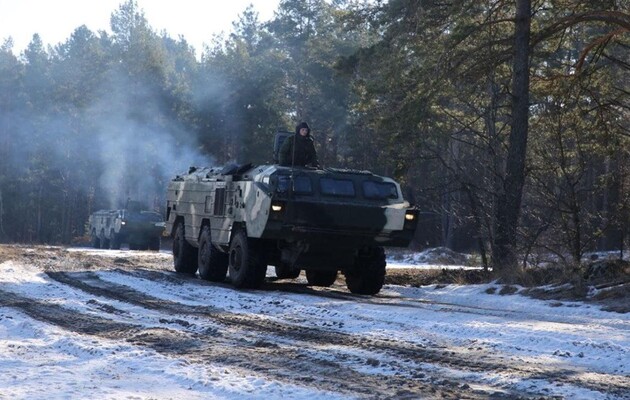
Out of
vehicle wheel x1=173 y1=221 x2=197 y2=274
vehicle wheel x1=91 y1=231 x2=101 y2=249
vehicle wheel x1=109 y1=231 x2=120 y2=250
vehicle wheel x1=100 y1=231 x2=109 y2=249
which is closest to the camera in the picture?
vehicle wheel x1=173 y1=221 x2=197 y2=274

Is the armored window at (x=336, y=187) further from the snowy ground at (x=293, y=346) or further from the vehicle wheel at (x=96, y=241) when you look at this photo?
the vehicle wheel at (x=96, y=241)

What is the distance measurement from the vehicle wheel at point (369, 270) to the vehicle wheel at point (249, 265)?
1.54 metres

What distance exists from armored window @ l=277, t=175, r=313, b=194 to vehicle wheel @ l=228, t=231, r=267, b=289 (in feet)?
4.28

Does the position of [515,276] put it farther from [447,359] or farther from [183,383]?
[183,383]

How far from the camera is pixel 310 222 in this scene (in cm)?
1684

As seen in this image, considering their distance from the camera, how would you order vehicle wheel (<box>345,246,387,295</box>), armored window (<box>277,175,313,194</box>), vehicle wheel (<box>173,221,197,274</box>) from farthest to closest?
1. vehicle wheel (<box>173,221,197,274</box>)
2. vehicle wheel (<box>345,246,387,295</box>)
3. armored window (<box>277,175,313,194</box>)

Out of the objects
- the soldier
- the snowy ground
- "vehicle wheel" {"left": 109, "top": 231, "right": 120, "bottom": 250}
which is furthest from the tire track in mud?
"vehicle wheel" {"left": 109, "top": 231, "right": 120, "bottom": 250}

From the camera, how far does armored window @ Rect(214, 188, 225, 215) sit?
19281 millimetres

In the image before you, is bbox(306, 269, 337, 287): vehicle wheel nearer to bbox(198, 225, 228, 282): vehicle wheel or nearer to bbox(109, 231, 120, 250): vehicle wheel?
bbox(198, 225, 228, 282): vehicle wheel

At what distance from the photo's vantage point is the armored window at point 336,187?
57.0ft

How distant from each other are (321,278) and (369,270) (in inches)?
89.5

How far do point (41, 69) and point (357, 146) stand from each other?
34.4 meters

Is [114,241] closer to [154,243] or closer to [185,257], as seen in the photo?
[154,243]

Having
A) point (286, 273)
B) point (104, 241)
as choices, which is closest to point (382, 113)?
point (286, 273)
